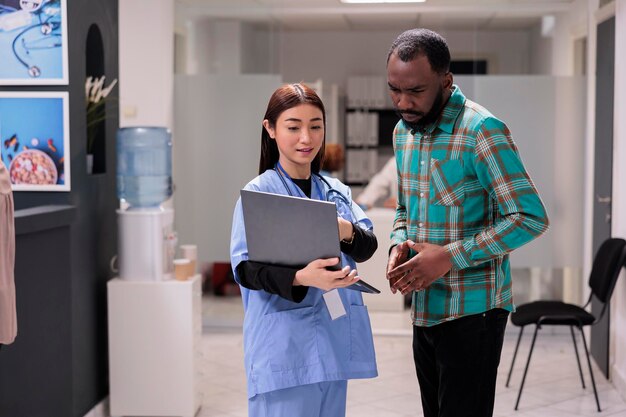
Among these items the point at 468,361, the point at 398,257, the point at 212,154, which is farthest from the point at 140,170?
the point at 468,361

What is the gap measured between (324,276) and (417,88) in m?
0.50

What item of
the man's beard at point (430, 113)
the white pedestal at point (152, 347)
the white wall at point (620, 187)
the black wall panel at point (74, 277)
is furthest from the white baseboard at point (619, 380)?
the man's beard at point (430, 113)

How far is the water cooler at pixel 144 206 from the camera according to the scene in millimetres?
4164

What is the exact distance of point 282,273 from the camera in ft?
6.59

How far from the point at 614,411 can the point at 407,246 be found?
2.96m

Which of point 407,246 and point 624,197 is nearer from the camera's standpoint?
point 407,246

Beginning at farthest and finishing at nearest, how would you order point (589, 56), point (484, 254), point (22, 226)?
point (589, 56) → point (22, 226) → point (484, 254)

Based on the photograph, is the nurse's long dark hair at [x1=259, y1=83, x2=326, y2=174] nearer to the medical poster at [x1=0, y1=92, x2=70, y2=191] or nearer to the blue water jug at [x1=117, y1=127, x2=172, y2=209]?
the medical poster at [x1=0, y1=92, x2=70, y2=191]

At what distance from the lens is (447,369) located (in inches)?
81.7

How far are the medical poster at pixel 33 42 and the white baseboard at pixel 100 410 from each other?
1.63 meters

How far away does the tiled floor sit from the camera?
4508 mm

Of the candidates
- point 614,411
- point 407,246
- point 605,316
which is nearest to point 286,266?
point 407,246

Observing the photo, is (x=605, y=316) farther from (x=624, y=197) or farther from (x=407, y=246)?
(x=407, y=246)

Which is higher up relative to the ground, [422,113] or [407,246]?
[422,113]
